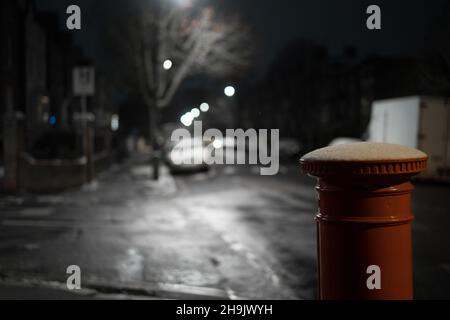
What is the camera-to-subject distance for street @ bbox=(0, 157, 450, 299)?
6598 millimetres

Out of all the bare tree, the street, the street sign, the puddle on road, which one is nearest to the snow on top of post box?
the street

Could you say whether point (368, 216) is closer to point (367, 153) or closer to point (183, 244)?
point (367, 153)

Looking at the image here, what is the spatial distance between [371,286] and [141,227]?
8.38 meters

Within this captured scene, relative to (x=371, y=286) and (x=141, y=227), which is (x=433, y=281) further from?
(x=141, y=227)

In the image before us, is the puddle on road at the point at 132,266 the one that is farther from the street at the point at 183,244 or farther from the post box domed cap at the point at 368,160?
the post box domed cap at the point at 368,160

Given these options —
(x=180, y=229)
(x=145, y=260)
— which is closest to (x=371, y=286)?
(x=145, y=260)

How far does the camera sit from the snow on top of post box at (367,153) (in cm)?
281

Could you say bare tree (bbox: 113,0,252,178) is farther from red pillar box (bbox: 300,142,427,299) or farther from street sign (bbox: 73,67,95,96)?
red pillar box (bbox: 300,142,427,299)

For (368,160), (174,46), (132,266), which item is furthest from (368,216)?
(174,46)

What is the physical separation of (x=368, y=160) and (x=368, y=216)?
302 millimetres

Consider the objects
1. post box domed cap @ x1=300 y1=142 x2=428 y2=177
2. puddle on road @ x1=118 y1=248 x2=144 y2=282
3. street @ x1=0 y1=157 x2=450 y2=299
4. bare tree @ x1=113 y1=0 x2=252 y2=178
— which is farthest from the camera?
bare tree @ x1=113 y1=0 x2=252 y2=178

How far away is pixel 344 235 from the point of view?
114 inches

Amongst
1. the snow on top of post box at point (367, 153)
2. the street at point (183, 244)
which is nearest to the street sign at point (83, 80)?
the street at point (183, 244)
